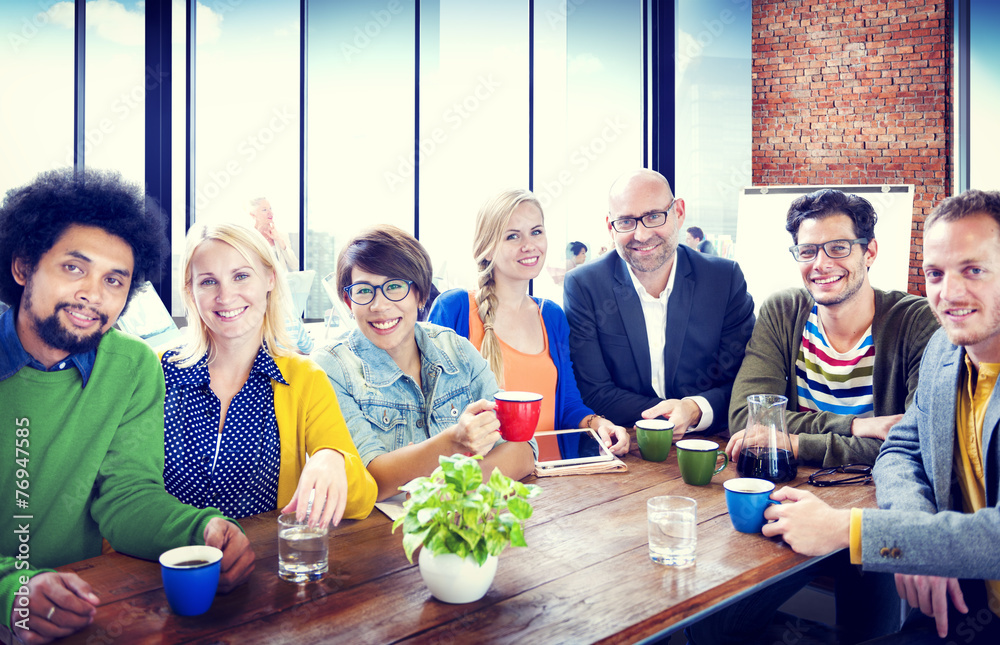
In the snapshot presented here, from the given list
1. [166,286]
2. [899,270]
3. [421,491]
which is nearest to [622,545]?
[421,491]

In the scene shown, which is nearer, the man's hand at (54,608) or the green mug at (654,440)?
the man's hand at (54,608)

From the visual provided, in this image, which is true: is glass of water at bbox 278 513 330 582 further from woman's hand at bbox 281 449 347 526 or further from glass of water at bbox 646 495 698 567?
glass of water at bbox 646 495 698 567

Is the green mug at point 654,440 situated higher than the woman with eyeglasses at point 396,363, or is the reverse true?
the woman with eyeglasses at point 396,363

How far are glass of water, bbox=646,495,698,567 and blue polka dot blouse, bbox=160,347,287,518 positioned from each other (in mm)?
810

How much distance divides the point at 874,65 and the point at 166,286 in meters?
6.51

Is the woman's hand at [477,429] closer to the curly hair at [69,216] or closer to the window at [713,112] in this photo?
the curly hair at [69,216]

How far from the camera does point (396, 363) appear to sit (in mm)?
1847

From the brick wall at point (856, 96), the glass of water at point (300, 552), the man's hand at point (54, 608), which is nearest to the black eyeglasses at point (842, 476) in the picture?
the glass of water at point (300, 552)

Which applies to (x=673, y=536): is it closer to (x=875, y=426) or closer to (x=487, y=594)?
(x=487, y=594)

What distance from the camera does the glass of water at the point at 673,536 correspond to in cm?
121

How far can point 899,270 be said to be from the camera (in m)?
6.05

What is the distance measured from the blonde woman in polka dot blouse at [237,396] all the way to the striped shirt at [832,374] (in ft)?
4.28

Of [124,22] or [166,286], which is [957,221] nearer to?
[166,286]

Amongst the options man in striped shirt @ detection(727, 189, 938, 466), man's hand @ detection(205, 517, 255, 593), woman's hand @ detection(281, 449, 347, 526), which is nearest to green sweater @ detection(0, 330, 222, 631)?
man's hand @ detection(205, 517, 255, 593)
